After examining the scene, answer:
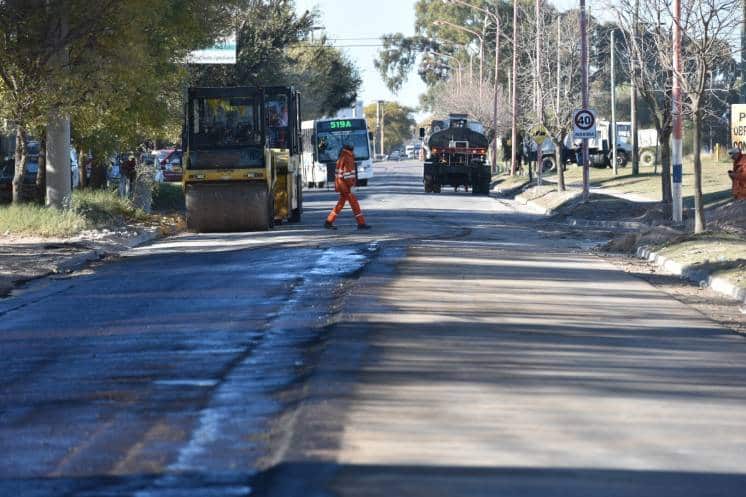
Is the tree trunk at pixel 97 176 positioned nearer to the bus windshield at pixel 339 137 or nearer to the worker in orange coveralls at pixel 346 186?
the worker in orange coveralls at pixel 346 186

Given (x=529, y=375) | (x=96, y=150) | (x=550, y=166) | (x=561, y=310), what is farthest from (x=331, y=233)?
(x=550, y=166)

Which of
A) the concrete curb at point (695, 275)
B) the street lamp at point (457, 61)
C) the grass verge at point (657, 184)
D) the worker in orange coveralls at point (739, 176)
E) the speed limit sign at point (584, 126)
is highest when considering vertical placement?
the street lamp at point (457, 61)

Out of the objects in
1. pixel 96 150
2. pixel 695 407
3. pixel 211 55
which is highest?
pixel 211 55

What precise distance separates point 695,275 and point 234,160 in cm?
1253

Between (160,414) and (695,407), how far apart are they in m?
3.65

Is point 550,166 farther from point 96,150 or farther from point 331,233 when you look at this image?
point 331,233

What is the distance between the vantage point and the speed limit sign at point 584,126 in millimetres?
36938

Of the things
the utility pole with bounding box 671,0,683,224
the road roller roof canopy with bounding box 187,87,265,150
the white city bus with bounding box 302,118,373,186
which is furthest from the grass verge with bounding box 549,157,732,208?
the road roller roof canopy with bounding box 187,87,265,150

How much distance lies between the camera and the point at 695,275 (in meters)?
18.9

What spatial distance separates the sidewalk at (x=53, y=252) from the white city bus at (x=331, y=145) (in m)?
32.4

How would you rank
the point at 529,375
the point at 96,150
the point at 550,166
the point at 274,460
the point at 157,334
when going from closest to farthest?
the point at 274,460 → the point at 529,375 → the point at 157,334 → the point at 96,150 → the point at 550,166

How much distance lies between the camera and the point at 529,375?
10.7 meters

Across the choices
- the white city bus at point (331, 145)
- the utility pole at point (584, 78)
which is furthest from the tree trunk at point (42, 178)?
the white city bus at point (331, 145)

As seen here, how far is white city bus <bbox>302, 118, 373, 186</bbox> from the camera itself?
200 ft
